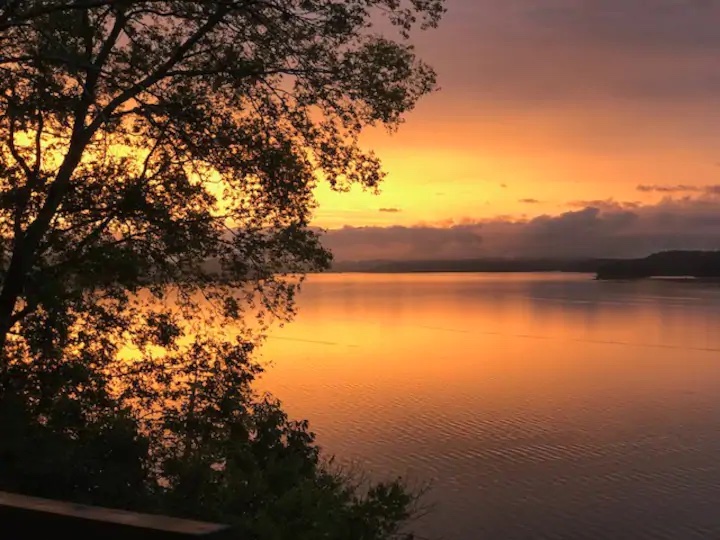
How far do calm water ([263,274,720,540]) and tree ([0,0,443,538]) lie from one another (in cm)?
759

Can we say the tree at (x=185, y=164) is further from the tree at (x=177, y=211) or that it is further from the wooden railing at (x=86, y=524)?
the wooden railing at (x=86, y=524)

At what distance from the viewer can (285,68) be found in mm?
11984

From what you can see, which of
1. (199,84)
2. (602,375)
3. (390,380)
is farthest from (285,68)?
(602,375)

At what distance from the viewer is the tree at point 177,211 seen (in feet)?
33.5

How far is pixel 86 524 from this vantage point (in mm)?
2955

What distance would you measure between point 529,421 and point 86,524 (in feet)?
87.6

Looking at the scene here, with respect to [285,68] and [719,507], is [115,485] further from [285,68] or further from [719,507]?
[719,507]

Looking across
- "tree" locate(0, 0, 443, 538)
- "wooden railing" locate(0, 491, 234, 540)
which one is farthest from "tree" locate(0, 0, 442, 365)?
"wooden railing" locate(0, 491, 234, 540)

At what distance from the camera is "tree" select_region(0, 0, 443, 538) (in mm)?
10211

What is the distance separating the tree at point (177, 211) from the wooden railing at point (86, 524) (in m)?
6.17

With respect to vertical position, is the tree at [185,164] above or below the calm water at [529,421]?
above

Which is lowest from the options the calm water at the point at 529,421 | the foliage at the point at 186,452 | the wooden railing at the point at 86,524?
the calm water at the point at 529,421

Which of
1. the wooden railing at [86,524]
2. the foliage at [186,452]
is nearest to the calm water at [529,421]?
the foliage at [186,452]

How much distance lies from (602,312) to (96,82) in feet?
263
